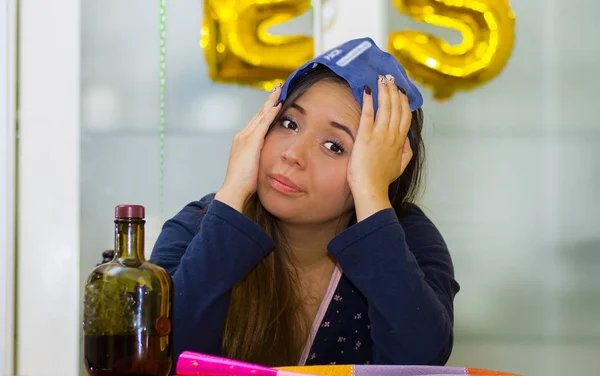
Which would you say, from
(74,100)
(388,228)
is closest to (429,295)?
(388,228)

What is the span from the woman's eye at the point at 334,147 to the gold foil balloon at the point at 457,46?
1.07 meters

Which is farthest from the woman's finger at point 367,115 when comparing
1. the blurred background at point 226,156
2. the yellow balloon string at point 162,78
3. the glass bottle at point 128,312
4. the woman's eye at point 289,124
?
the yellow balloon string at point 162,78

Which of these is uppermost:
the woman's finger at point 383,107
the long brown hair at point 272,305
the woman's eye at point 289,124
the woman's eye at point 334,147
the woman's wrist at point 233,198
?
the woman's finger at point 383,107

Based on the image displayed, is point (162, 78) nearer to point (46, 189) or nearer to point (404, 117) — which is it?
point (46, 189)

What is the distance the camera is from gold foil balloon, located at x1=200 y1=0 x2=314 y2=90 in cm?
222

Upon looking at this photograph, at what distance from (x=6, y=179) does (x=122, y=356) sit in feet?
5.36

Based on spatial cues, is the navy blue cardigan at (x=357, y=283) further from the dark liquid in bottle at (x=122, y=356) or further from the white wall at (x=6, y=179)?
the white wall at (x=6, y=179)

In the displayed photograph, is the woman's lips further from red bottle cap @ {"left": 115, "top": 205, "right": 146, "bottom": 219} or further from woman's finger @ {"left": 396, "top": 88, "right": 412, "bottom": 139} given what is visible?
red bottle cap @ {"left": 115, "top": 205, "right": 146, "bottom": 219}

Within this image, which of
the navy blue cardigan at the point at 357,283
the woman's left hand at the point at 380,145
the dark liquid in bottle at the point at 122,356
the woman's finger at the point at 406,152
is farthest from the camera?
the woman's finger at the point at 406,152

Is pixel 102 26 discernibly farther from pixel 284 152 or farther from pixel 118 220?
pixel 118 220

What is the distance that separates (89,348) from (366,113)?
65cm

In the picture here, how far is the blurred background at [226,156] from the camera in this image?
2195 mm

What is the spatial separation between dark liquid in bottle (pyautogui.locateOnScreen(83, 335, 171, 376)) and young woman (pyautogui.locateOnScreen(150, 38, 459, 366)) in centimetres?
38

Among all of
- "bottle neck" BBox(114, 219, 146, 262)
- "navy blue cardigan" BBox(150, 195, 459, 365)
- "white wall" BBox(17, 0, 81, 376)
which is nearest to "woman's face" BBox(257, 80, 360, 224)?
"navy blue cardigan" BBox(150, 195, 459, 365)
